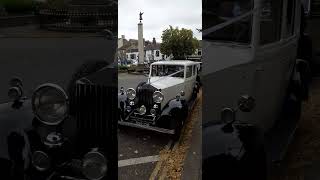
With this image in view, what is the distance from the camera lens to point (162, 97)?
3.53m

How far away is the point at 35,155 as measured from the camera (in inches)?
82.7

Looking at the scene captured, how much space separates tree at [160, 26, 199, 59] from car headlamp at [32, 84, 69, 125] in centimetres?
64

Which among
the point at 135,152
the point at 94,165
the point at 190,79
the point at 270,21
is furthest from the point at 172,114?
the point at 270,21

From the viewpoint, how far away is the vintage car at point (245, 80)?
181 cm

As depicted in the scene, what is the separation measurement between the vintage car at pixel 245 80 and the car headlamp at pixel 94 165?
592 millimetres

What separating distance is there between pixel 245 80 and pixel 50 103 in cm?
110

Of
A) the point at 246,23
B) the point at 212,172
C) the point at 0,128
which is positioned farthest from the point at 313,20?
the point at 0,128

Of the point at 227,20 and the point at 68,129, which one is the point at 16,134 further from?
the point at 227,20

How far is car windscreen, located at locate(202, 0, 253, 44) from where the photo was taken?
1.79 meters

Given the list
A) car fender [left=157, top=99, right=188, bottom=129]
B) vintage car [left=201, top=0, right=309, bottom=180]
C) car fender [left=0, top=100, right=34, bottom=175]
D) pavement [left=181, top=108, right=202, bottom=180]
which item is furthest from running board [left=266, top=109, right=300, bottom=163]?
car fender [left=0, top=100, right=34, bottom=175]

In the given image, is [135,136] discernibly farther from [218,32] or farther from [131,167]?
[218,32]

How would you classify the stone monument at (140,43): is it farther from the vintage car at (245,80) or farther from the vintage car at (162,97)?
the vintage car at (245,80)

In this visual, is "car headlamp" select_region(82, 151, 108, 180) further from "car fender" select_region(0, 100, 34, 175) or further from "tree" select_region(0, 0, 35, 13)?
"tree" select_region(0, 0, 35, 13)

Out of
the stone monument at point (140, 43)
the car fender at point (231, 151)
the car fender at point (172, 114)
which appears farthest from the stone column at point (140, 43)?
the car fender at point (231, 151)
